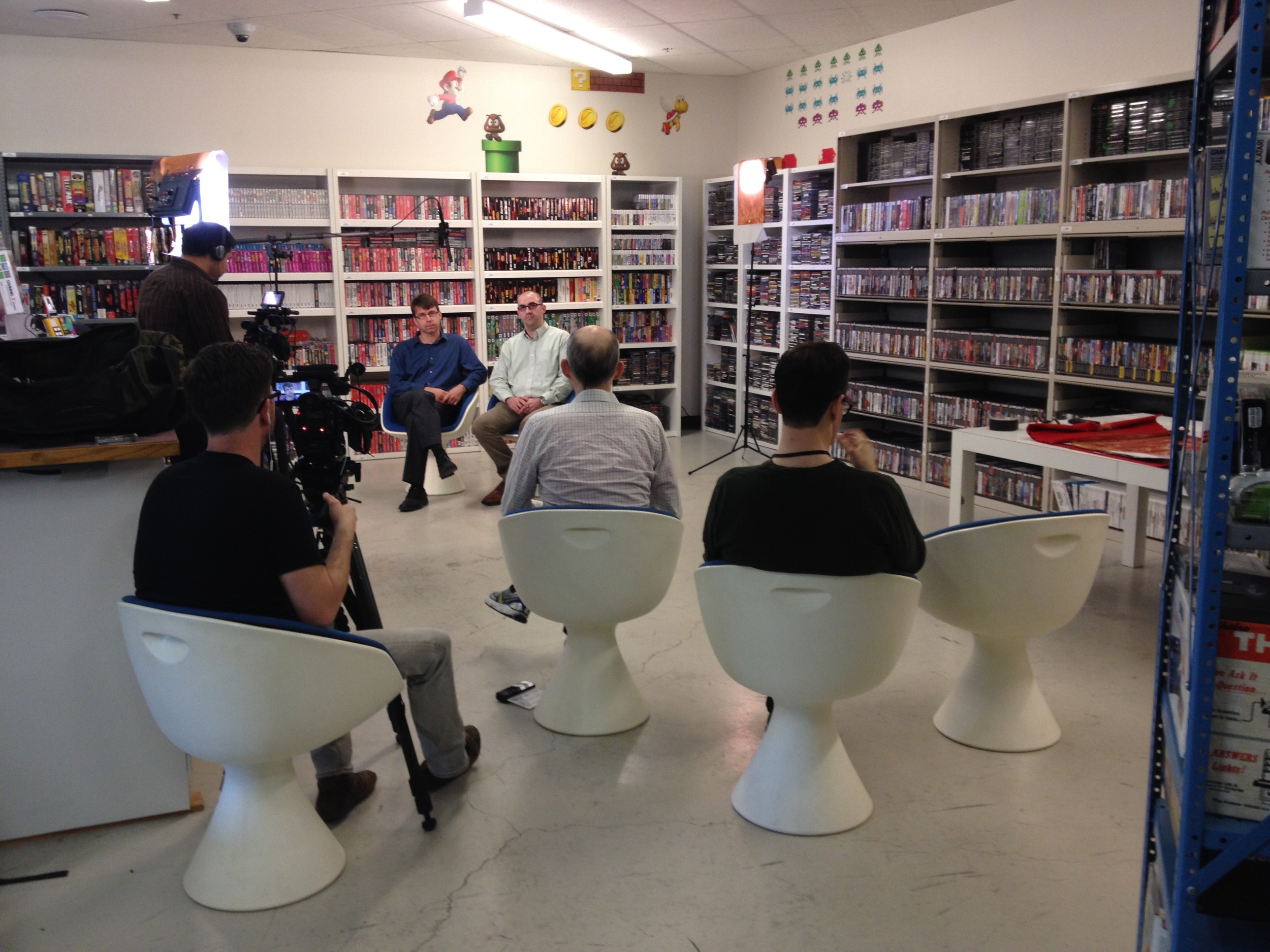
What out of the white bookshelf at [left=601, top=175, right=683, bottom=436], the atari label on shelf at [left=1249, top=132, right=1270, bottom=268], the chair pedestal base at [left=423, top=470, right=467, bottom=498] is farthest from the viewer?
the white bookshelf at [left=601, top=175, right=683, bottom=436]

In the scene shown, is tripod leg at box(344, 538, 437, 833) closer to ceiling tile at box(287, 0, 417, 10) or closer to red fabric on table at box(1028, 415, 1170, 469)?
red fabric on table at box(1028, 415, 1170, 469)

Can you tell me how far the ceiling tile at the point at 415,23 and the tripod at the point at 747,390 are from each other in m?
2.42

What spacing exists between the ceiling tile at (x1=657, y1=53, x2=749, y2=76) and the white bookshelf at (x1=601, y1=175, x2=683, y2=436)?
2.84 ft

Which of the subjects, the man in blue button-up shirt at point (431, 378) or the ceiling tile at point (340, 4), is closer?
the ceiling tile at point (340, 4)

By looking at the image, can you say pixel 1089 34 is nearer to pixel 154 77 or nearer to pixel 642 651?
pixel 642 651

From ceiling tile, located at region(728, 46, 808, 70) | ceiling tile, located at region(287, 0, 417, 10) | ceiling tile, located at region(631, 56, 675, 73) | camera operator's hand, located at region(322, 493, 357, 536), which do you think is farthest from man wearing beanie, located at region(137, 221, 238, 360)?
ceiling tile, located at region(728, 46, 808, 70)

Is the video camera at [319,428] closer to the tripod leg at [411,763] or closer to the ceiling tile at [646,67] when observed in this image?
the tripod leg at [411,763]

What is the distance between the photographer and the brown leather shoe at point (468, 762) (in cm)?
277

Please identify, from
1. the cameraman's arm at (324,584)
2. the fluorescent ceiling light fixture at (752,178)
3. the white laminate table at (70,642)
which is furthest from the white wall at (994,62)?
the white laminate table at (70,642)

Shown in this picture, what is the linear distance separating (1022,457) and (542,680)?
7.24 feet

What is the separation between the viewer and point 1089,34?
217 inches

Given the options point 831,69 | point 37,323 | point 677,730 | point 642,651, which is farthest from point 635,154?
point 677,730

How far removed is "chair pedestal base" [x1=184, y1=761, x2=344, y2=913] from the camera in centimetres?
227

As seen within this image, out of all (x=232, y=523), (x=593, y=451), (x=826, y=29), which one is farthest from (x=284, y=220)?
(x=232, y=523)
